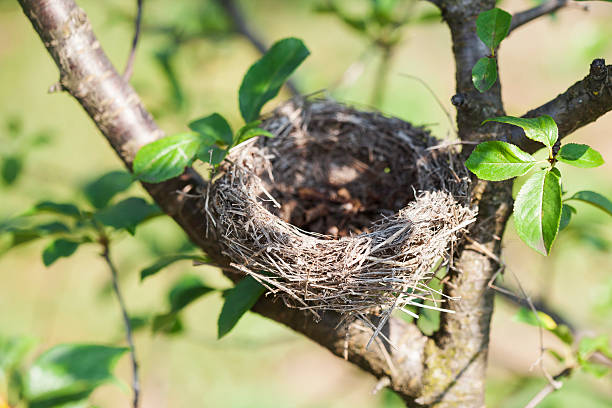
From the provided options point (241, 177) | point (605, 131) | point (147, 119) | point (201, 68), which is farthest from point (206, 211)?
point (605, 131)

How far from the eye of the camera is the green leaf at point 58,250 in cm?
105

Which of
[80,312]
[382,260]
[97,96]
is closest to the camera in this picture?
[382,260]

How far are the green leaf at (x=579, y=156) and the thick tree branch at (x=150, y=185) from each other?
0.46 m

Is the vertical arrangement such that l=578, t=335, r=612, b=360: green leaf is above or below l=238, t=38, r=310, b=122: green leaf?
below

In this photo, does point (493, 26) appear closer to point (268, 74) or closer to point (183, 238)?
point (268, 74)

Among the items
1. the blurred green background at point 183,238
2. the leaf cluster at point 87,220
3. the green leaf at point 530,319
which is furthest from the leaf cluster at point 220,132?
the blurred green background at point 183,238

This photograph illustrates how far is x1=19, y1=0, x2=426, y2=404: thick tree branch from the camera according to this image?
3.03 ft

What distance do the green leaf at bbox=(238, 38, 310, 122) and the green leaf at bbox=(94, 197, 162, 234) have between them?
0.31 metres

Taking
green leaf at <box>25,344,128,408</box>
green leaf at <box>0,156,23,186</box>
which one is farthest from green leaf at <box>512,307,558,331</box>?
green leaf at <box>0,156,23,186</box>

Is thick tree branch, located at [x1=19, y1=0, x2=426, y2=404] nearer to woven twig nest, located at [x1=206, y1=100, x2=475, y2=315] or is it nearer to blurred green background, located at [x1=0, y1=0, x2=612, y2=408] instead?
woven twig nest, located at [x1=206, y1=100, x2=475, y2=315]

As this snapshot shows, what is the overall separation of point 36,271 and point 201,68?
6.29ft

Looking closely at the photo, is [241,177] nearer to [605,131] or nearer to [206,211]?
[206,211]

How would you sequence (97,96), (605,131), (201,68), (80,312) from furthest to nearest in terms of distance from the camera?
(605,131), (80,312), (201,68), (97,96)

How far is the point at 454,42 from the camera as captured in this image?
94cm
